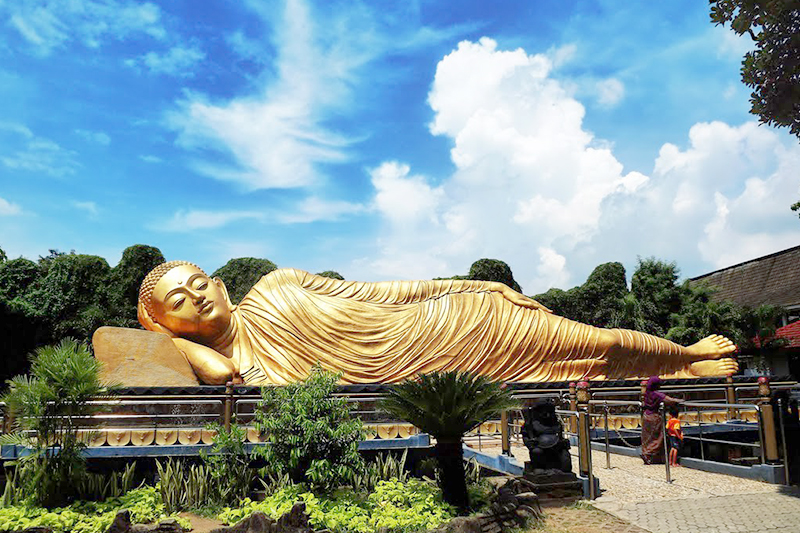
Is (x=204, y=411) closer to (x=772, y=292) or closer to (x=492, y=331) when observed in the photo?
(x=492, y=331)

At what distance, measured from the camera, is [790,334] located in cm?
1802

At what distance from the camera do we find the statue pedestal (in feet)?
20.1

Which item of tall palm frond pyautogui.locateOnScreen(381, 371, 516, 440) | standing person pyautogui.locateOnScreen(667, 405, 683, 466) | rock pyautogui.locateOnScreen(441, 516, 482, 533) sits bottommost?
rock pyautogui.locateOnScreen(441, 516, 482, 533)

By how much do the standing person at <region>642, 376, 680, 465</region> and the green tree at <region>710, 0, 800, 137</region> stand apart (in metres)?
3.79

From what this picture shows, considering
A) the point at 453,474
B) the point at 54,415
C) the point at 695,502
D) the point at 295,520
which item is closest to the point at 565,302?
the point at 695,502

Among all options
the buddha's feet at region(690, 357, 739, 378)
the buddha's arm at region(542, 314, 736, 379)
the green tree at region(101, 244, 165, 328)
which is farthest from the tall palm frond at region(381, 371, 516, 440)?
the green tree at region(101, 244, 165, 328)

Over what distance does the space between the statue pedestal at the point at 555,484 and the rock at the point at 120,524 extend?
3.76 metres

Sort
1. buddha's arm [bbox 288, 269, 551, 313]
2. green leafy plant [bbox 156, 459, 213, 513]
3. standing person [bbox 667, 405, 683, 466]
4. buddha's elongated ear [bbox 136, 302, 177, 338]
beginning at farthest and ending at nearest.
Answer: buddha's arm [bbox 288, 269, 551, 313] < buddha's elongated ear [bbox 136, 302, 177, 338] < standing person [bbox 667, 405, 683, 466] < green leafy plant [bbox 156, 459, 213, 513]

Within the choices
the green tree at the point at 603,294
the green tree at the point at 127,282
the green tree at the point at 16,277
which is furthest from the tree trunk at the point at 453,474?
the green tree at the point at 603,294

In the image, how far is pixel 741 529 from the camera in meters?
4.95

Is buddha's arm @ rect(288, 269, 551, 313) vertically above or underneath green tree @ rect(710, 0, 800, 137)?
underneath

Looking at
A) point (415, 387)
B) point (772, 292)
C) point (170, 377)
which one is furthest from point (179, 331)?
point (772, 292)

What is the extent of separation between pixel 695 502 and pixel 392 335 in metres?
6.13

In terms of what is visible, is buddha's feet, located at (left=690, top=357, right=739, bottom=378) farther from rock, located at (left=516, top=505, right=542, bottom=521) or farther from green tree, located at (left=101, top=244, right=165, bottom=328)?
green tree, located at (left=101, top=244, right=165, bottom=328)
